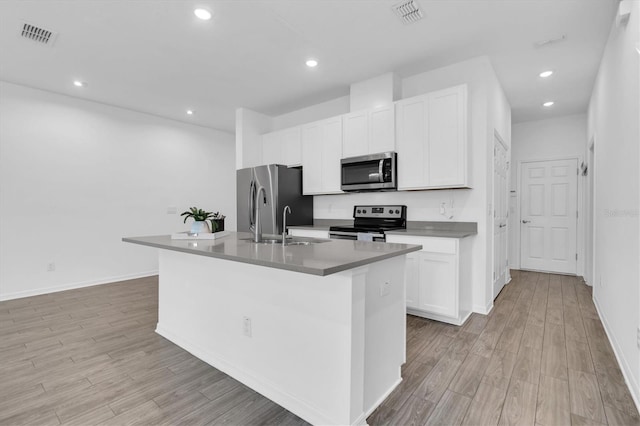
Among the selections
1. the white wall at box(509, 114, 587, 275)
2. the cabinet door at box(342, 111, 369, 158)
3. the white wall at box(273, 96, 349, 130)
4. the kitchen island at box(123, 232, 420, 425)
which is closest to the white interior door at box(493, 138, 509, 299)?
the white wall at box(509, 114, 587, 275)

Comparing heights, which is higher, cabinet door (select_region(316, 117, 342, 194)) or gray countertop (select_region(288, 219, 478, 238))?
cabinet door (select_region(316, 117, 342, 194))

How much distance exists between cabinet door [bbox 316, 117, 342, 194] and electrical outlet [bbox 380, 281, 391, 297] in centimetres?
241

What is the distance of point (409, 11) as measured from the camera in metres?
2.55

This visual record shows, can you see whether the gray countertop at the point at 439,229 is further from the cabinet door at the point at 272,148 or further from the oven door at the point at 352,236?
the cabinet door at the point at 272,148

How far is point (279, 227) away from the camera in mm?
4336

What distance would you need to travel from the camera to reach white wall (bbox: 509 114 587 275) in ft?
16.9

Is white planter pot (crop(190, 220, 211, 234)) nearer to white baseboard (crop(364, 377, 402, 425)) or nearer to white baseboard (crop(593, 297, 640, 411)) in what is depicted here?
white baseboard (crop(364, 377, 402, 425))

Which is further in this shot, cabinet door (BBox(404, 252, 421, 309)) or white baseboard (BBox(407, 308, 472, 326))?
cabinet door (BBox(404, 252, 421, 309))

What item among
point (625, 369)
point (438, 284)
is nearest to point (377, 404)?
point (438, 284)

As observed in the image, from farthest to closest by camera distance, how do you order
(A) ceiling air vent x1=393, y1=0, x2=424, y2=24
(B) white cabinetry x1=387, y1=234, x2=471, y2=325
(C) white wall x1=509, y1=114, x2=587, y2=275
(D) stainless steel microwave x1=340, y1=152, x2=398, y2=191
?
(C) white wall x1=509, y1=114, x2=587, y2=275 < (D) stainless steel microwave x1=340, y1=152, x2=398, y2=191 < (B) white cabinetry x1=387, y1=234, x2=471, y2=325 < (A) ceiling air vent x1=393, y1=0, x2=424, y2=24

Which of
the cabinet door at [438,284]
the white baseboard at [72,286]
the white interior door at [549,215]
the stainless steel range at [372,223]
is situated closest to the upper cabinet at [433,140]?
the stainless steel range at [372,223]

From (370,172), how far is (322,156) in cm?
85

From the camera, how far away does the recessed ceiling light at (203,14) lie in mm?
2545

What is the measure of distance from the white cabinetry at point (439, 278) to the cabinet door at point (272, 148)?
2384 millimetres
